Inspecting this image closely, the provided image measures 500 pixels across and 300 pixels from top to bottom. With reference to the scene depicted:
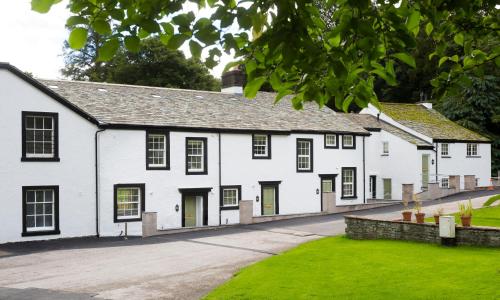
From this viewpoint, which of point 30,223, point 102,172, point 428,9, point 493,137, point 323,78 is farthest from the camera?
point 493,137

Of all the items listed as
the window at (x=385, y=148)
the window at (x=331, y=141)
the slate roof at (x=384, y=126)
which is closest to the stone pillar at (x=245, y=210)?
the window at (x=331, y=141)

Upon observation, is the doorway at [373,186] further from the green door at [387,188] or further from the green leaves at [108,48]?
the green leaves at [108,48]

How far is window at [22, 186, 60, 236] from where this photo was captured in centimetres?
2516

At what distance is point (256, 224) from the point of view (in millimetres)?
30359

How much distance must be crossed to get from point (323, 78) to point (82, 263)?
15546mm

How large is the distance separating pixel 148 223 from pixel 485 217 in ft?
50.8

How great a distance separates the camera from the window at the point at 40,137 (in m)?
25.4

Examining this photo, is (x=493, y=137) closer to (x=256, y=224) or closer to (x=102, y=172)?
(x=256, y=224)

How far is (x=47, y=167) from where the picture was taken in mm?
25859

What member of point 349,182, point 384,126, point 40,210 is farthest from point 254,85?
point 384,126

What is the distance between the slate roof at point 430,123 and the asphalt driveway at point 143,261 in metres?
15.4

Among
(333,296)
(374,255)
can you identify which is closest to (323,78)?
(333,296)

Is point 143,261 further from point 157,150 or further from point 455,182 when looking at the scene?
point 455,182

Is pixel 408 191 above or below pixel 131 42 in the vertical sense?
below
